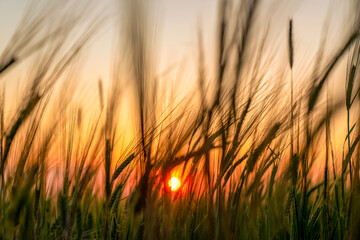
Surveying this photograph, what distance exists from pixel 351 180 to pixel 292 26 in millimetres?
358

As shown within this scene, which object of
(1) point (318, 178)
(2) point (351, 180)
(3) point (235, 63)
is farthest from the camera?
(1) point (318, 178)

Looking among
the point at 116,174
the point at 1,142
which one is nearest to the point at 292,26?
the point at 116,174

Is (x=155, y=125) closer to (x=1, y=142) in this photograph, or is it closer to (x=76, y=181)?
(x=76, y=181)

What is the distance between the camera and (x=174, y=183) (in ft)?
2.48

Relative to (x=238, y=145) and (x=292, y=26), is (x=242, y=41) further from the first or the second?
(x=292, y=26)

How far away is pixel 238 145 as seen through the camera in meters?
0.70

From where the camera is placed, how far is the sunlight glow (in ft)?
2.40

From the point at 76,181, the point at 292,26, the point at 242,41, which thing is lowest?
the point at 76,181

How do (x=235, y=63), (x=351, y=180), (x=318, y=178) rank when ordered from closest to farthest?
1. (x=235, y=63)
2. (x=351, y=180)
3. (x=318, y=178)

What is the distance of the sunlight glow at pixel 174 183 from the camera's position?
73 cm

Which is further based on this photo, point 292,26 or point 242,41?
point 292,26

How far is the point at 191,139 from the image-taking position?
0.72 meters

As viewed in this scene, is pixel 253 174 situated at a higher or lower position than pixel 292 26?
lower

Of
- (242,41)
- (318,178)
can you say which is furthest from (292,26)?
(318,178)
